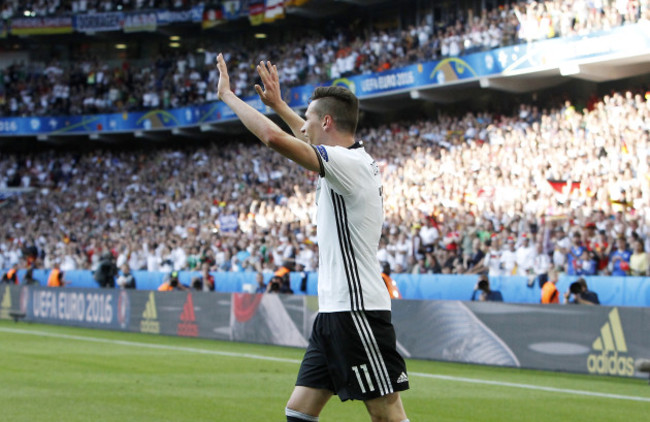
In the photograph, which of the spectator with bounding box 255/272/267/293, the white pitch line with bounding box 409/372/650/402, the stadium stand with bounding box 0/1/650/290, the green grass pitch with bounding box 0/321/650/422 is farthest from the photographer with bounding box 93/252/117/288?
the white pitch line with bounding box 409/372/650/402

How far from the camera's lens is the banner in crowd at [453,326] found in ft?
43.2

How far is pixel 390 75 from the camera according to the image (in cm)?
3403

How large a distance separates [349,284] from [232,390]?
7275 mm

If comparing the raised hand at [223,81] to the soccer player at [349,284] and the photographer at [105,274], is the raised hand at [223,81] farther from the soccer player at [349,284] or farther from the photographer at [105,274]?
the photographer at [105,274]

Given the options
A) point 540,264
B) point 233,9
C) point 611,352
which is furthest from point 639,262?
point 233,9

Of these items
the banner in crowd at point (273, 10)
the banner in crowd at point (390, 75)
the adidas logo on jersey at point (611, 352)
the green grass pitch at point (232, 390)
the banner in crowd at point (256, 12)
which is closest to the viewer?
the green grass pitch at point (232, 390)

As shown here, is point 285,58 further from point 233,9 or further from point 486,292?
point 486,292

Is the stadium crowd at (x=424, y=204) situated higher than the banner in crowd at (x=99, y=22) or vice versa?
the banner in crowd at (x=99, y=22)

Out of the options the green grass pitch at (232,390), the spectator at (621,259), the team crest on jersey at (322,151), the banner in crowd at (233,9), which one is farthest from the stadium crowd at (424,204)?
the team crest on jersey at (322,151)

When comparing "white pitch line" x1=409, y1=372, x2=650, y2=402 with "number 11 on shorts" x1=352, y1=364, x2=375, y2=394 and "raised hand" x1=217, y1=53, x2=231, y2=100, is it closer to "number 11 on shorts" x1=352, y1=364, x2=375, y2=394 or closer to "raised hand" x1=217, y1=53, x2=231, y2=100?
"number 11 on shorts" x1=352, y1=364, x2=375, y2=394

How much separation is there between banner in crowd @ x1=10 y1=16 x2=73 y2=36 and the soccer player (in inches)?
1914

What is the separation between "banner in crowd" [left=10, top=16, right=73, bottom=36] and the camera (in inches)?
1984

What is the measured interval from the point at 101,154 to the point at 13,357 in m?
35.4

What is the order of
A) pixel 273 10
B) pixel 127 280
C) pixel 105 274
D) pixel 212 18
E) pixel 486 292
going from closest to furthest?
pixel 486 292 → pixel 127 280 → pixel 105 274 → pixel 273 10 → pixel 212 18
